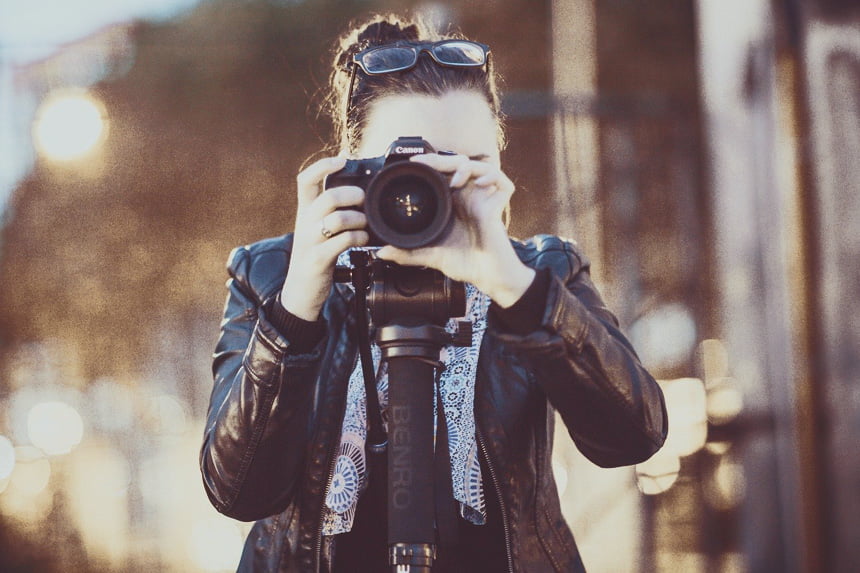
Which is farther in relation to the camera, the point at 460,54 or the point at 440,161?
the point at 460,54

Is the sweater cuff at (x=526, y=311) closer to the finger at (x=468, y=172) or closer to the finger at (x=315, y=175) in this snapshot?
the finger at (x=468, y=172)

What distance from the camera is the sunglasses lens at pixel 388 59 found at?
158 centimetres

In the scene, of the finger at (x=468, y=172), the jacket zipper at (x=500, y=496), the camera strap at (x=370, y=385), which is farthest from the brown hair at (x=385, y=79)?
the jacket zipper at (x=500, y=496)

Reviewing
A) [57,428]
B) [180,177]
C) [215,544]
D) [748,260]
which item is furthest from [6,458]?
[748,260]

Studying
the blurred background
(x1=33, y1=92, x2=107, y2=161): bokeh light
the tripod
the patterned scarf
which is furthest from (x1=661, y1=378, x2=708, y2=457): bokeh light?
(x1=33, y1=92, x2=107, y2=161): bokeh light

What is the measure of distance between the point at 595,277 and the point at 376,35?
4.78 meters

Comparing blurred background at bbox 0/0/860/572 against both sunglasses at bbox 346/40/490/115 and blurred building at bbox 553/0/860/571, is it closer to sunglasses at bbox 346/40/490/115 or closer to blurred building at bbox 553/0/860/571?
blurred building at bbox 553/0/860/571

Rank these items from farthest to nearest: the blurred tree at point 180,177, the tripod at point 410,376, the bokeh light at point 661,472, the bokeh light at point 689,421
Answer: the blurred tree at point 180,177
the bokeh light at point 689,421
the bokeh light at point 661,472
the tripod at point 410,376

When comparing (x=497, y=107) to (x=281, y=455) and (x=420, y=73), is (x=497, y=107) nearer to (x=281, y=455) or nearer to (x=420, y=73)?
(x=420, y=73)

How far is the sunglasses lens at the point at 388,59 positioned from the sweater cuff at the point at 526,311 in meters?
0.50

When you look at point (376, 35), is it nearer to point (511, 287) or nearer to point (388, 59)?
point (388, 59)

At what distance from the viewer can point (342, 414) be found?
147 centimetres

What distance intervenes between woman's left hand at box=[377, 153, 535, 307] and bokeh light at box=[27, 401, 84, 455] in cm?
533

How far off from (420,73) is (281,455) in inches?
26.5
